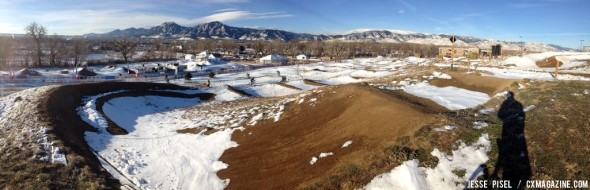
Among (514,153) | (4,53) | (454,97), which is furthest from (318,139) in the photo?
(4,53)

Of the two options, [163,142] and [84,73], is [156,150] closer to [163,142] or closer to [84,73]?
[163,142]

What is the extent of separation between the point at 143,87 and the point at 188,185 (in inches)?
1169

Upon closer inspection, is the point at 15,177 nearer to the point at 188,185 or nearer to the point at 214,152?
the point at 188,185

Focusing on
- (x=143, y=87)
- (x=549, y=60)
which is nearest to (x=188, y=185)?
(x=143, y=87)

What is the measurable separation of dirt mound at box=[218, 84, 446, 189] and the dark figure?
269cm

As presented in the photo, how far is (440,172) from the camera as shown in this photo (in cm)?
1056

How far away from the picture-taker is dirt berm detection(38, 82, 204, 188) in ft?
49.2

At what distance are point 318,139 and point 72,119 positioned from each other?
54.8 ft

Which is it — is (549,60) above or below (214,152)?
above

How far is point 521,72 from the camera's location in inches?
1383

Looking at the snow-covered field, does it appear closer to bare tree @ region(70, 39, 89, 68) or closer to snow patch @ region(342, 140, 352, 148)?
snow patch @ region(342, 140, 352, 148)

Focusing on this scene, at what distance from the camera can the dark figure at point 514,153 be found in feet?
32.4

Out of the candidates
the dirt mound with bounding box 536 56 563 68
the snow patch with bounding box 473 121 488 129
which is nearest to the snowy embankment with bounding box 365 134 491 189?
the snow patch with bounding box 473 121 488 129

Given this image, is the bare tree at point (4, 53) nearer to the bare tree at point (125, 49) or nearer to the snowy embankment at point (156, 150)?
the bare tree at point (125, 49)
